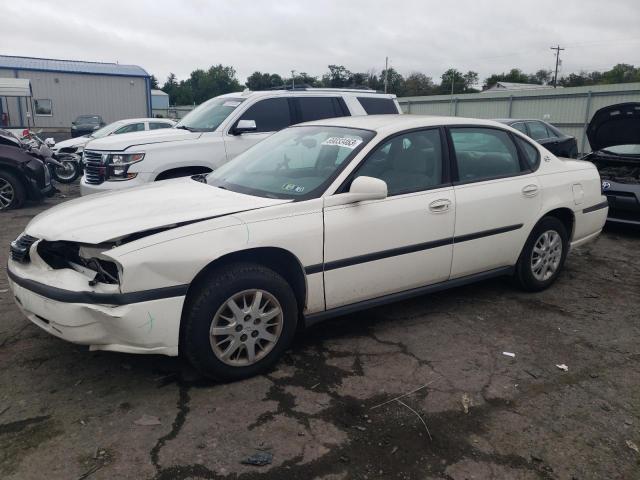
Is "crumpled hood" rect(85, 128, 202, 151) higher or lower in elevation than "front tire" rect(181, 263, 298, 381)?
higher

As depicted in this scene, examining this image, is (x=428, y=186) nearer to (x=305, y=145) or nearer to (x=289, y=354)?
(x=305, y=145)

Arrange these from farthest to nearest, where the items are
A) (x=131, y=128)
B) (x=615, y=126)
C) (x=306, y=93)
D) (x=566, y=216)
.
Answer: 1. (x=131, y=128)
2. (x=306, y=93)
3. (x=615, y=126)
4. (x=566, y=216)

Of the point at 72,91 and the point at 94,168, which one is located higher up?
the point at 72,91

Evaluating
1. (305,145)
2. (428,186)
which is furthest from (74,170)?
(428,186)

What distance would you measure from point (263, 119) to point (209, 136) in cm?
87

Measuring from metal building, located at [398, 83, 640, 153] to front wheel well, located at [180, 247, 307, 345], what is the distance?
19.3 m

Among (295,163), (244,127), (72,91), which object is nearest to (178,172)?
(244,127)

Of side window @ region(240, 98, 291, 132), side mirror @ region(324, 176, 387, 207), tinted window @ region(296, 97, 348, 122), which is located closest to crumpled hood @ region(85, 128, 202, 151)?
side window @ region(240, 98, 291, 132)

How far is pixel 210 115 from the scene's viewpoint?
25.2ft

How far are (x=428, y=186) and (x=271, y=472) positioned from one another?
2.44m

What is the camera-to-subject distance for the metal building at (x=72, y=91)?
29266 millimetres

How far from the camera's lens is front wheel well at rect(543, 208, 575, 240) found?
200 inches

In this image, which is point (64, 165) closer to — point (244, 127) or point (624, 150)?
point (244, 127)

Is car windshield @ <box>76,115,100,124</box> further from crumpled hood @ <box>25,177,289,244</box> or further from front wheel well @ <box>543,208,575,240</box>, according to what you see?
front wheel well @ <box>543,208,575,240</box>
